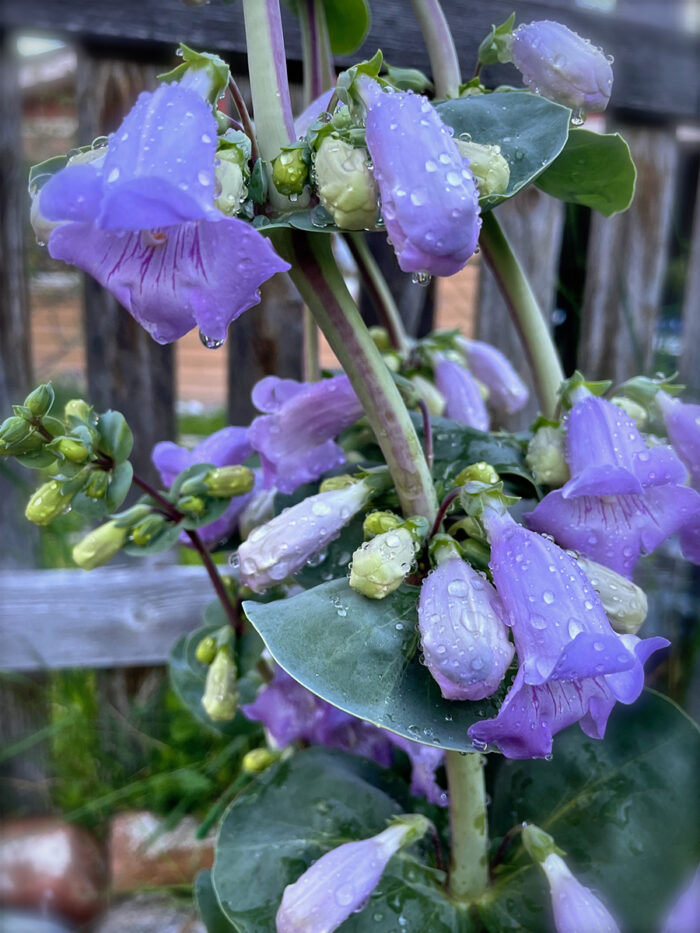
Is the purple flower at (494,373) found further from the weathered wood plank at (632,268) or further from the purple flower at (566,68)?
the weathered wood plank at (632,268)

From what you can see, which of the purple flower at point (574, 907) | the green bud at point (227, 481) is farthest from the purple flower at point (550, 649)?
the green bud at point (227, 481)

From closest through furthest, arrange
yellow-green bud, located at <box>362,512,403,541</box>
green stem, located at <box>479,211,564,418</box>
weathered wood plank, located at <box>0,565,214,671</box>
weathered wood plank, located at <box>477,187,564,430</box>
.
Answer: yellow-green bud, located at <box>362,512,403,541</box> < green stem, located at <box>479,211,564,418</box> < weathered wood plank, located at <box>477,187,564,430</box> < weathered wood plank, located at <box>0,565,214,671</box>

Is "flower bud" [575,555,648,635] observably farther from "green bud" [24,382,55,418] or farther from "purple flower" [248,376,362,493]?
"green bud" [24,382,55,418]

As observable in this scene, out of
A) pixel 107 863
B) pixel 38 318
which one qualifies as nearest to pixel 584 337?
pixel 107 863

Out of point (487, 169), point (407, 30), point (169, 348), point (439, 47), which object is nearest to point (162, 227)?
point (487, 169)

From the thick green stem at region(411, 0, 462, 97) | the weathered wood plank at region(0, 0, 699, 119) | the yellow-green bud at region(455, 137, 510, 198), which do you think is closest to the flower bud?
the yellow-green bud at region(455, 137, 510, 198)

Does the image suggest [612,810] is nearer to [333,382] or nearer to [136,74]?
[333,382]
